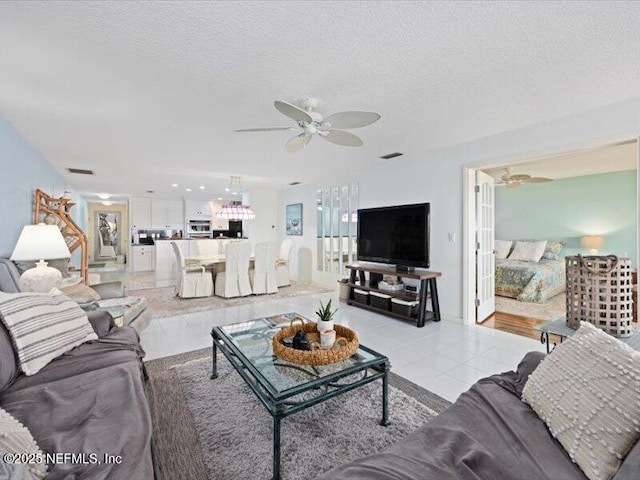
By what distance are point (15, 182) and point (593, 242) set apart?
881cm

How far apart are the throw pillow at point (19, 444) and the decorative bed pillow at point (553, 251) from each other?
7464mm

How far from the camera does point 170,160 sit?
14.6ft

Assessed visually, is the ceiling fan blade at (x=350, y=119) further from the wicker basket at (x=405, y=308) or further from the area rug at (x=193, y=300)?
the area rug at (x=193, y=300)

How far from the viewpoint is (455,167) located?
3.82 m

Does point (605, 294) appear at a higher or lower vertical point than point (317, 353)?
higher

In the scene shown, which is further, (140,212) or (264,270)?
(140,212)

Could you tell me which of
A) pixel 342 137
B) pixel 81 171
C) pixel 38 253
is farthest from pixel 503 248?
pixel 81 171

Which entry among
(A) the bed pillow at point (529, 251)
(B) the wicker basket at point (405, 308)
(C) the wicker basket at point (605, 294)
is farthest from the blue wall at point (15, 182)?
(A) the bed pillow at point (529, 251)

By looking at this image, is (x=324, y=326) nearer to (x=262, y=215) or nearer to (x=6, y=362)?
(x=6, y=362)

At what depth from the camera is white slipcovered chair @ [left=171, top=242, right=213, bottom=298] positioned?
513 cm

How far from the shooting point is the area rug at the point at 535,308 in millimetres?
4090

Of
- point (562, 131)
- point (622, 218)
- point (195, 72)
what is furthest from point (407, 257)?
point (622, 218)

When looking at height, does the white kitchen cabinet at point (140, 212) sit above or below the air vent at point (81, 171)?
below

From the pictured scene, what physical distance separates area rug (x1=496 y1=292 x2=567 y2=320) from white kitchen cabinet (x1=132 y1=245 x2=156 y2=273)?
8409mm
